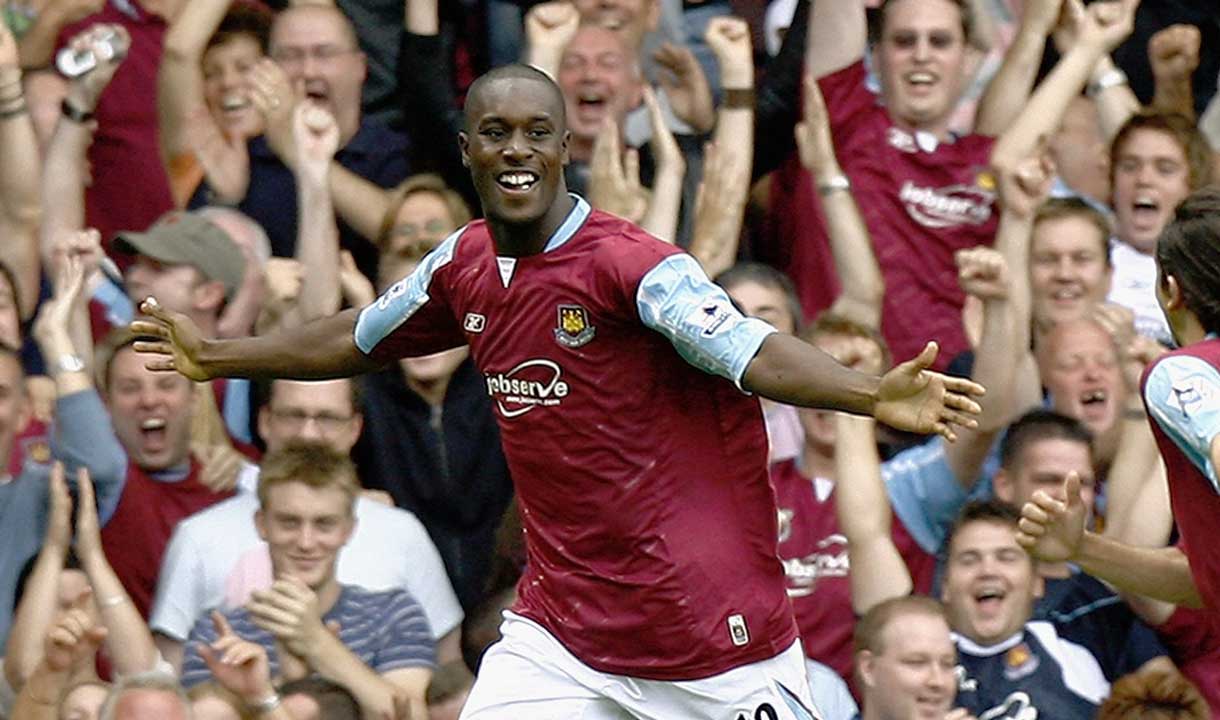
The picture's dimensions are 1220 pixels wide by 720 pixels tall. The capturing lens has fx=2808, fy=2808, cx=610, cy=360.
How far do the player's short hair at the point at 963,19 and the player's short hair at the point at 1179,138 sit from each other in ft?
2.27

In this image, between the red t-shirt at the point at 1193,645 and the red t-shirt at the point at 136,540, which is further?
the red t-shirt at the point at 136,540

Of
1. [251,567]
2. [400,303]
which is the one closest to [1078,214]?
[251,567]

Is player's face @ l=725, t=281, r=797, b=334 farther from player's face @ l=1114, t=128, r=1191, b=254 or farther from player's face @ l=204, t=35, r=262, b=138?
player's face @ l=204, t=35, r=262, b=138

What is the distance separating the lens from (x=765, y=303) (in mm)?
8914

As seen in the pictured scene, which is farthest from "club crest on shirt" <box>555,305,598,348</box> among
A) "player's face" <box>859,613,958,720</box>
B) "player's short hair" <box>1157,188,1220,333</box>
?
"player's face" <box>859,613,958,720</box>

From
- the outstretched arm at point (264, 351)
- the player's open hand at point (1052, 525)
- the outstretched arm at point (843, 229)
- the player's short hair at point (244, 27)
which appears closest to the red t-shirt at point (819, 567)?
the outstretched arm at point (843, 229)

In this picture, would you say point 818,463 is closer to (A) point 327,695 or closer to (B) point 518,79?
(A) point 327,695

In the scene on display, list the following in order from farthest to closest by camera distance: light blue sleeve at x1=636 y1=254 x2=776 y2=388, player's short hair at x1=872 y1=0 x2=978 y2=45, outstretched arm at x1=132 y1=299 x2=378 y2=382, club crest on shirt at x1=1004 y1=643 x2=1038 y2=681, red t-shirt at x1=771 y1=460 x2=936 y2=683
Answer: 1. player's short hair at x1=872 y1=0 x2=978 y2=45
2. red t-shirt at x1=771 y1=460 x2=936 y2=683
3. club crest on shirt at x1=1004 y1=643 x2=1038 y2=681
4. outstretched arm at x1=132 y1=299 x2=378 y2=382
5. light blue sleeve at x1=636 y1=254 x2=776 y2=388

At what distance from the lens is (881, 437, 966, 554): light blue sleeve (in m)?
8.73

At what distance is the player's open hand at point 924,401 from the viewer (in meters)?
5.37

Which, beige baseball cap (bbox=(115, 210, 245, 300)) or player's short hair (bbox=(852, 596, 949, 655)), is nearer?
player's short hair (bbox=(852, 596, 949, 655))

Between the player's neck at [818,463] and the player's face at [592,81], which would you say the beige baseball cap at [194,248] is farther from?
the player's neck at [818,463]

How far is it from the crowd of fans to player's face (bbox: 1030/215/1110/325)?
0.01 meters

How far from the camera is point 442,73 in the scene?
391 inches
